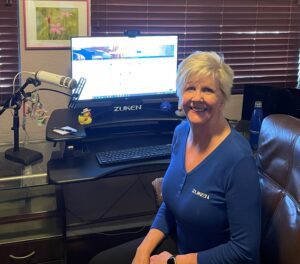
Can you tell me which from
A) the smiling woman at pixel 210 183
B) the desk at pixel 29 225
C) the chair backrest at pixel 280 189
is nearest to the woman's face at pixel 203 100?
the smiling woman at pixel 210 183

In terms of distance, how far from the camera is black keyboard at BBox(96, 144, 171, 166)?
1.86 meters

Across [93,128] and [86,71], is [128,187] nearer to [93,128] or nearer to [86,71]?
[93,128]

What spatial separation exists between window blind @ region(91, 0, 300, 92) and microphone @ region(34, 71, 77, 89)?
519 mm

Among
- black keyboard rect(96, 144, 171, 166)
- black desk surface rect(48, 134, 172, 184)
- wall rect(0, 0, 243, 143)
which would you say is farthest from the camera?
wall rect(0, 0, 243, 143)

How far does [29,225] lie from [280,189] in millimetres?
1157

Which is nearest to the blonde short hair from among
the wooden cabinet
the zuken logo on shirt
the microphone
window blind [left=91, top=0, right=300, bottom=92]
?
the zuken logo on shirt

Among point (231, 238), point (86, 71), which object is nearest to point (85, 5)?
point (86, 71)

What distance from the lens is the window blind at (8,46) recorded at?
2.18 m

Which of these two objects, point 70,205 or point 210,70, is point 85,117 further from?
point 210,70

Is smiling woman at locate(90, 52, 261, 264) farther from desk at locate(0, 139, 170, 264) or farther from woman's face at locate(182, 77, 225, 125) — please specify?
desk at locate(0, 139, 170, 264)

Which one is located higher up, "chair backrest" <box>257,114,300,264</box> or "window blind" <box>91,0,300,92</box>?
"window blind" <box>91,0,300,92</box>

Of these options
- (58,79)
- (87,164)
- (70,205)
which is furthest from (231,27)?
(70,205)

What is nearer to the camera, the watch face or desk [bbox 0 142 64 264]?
the watch face

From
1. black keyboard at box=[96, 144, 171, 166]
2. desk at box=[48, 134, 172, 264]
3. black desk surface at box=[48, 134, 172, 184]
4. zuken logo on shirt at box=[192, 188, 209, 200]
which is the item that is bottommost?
desk at box=[48, 134, 172, 264]
